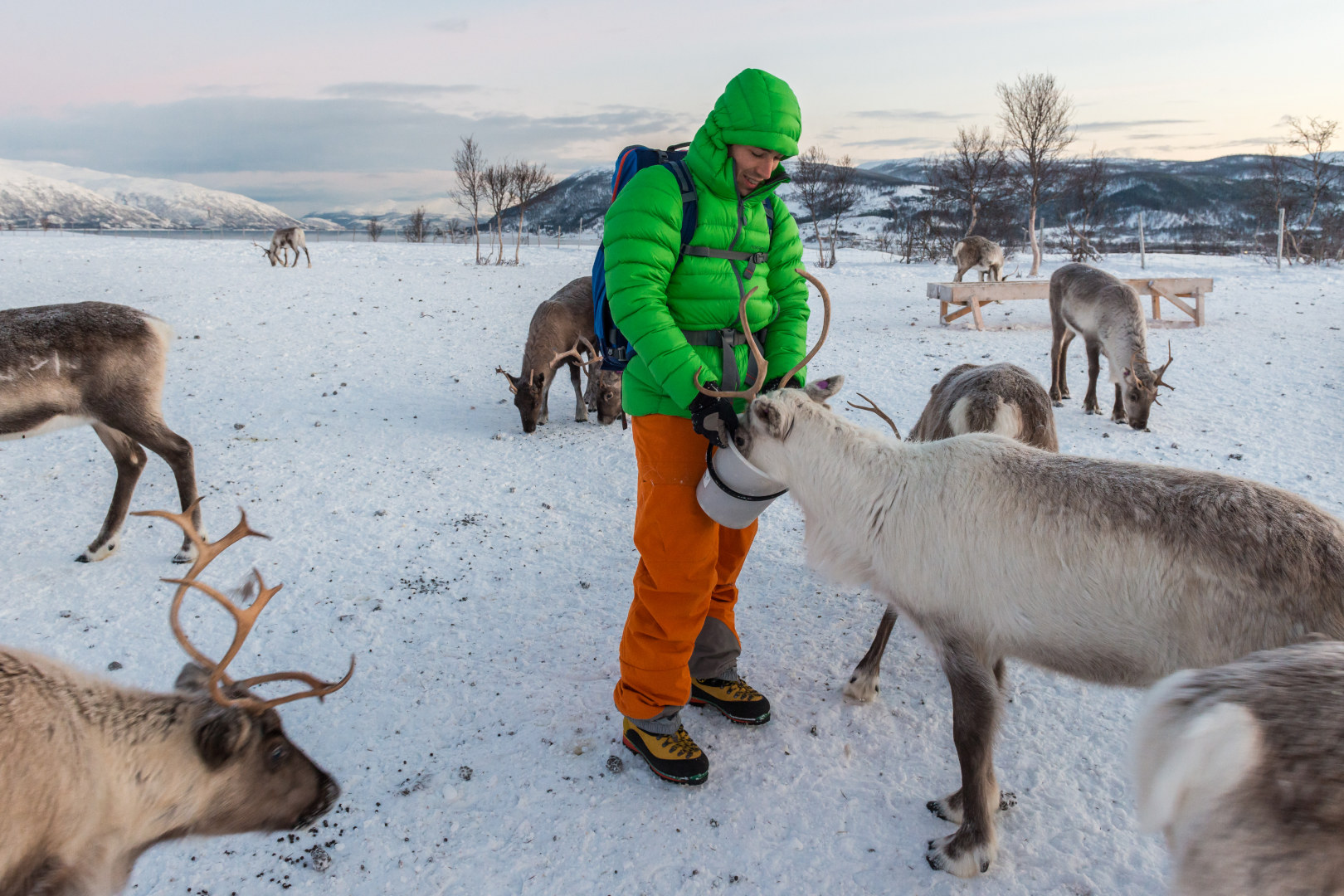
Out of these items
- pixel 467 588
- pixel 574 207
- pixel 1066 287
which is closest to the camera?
pixel 467 588

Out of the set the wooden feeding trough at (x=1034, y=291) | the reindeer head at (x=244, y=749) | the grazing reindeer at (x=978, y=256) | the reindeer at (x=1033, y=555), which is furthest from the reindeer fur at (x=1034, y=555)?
the grazing reindeer at (x=978, y=256)

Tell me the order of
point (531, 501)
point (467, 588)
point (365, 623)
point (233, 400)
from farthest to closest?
point (233, 400) < point (531, 501) < point (467, 588) < point (365, 623)

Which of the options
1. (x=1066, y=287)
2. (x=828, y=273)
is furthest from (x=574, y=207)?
(x=1066, y=287)

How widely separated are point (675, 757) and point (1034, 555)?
1.34m

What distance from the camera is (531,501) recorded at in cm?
509

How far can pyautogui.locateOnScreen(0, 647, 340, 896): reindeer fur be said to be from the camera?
64.3 inches

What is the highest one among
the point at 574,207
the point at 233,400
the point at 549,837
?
the point at 574,207

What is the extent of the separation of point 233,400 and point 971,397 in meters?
6.77

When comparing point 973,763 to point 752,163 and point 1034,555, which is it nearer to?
point 1034,555

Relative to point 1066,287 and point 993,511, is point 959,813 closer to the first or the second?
point 993,511

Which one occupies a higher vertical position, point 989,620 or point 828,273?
point 828,273

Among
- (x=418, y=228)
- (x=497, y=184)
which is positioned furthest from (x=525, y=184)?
(x=418, y=228)

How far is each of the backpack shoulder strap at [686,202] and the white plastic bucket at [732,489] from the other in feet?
2.30

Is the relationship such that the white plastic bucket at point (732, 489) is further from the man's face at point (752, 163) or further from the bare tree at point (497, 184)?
the bare tree at point (497, 184)
